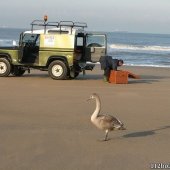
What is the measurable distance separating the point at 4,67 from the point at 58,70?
6.50ft

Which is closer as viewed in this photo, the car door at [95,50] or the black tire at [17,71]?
the car door at [95,50]

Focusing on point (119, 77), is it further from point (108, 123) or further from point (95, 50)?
point (108, 123)

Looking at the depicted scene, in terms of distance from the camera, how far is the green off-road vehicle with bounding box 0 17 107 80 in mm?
17734

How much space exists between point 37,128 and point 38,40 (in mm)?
9528

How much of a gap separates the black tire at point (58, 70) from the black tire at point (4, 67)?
150 cm

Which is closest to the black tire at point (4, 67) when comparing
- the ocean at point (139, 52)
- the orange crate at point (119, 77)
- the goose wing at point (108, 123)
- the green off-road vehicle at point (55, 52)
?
the green off-road vehicle at point (55, 52)

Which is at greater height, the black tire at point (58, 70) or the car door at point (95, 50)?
the car door at point (95, 50)

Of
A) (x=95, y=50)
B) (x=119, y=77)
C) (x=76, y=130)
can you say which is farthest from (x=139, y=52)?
(x=76, y=130)

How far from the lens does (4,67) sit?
18.3m

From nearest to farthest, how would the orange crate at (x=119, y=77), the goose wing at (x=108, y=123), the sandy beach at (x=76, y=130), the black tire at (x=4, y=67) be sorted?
1. the sandy beach at (x=76, y=130)
2. the goose wing at (x=108, y=123)
3. the orange crate at (x=119, y=77)
4. the black tire at (x=4, y=67)

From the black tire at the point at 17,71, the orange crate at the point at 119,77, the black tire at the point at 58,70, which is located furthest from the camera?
the black tire at the point at 17,71

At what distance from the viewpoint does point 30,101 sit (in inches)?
480

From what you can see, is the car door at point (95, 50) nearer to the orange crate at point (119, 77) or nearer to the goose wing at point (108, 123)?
the orange crate at point (119, 77)

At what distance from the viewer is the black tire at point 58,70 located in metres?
17.8
